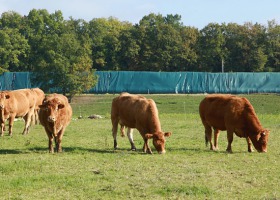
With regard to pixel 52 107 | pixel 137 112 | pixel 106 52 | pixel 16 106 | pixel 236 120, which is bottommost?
pixel 16 106

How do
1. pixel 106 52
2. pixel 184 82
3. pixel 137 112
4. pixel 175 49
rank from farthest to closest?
1. pixel 106 52
2. pixel 175 49
3. pixel 184 82
4. pixel 137 112

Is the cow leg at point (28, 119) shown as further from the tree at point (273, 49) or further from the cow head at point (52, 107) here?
the tree at point (273, 49)

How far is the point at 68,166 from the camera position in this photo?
13.5 metres

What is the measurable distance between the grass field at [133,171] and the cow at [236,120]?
479 millimetres

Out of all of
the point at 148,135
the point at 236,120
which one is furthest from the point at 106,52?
the point at 148,135

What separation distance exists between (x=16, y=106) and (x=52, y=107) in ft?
24.0

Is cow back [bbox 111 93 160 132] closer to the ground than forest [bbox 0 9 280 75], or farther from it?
closer to the ground

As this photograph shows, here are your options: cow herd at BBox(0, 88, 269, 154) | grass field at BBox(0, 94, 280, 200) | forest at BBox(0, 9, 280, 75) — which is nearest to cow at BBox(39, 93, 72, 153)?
cow herd at BBox(0, 88, 269, 154)

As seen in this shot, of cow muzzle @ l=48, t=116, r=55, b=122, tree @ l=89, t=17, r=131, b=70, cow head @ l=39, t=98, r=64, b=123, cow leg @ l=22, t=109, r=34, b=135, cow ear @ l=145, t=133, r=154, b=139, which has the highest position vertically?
tree @ l=89, t=17, r=131, b=70

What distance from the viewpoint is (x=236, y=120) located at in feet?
55.7

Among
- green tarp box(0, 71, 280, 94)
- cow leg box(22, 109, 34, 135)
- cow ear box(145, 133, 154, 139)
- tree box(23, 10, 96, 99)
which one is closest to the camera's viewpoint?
cow ear box(145, 133, 154, 139)

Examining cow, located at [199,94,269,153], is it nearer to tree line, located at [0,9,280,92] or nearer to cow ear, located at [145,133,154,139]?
cow ear, located at [145,133,154,139]

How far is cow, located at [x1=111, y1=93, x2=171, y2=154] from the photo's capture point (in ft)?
52.9

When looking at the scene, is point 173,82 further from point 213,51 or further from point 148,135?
point 148,135
